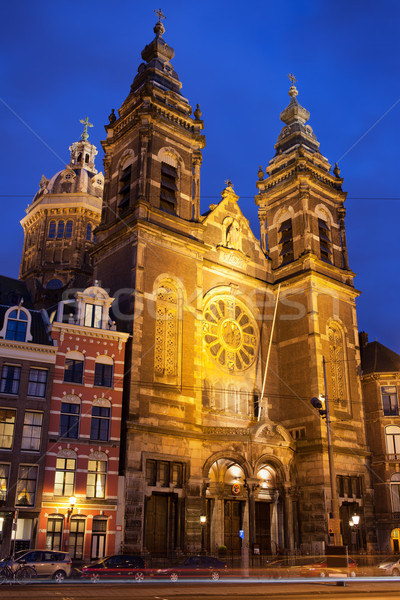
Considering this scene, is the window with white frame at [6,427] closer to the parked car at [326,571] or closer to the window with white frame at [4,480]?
the window with white frame at [4,480]

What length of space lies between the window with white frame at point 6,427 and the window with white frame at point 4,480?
981 mm

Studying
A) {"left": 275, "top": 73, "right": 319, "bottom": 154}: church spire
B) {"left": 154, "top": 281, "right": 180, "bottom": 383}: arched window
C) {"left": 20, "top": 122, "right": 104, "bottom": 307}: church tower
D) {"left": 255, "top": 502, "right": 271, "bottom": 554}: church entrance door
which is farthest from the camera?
{"left": 20, "top": 122, "right": 104, "bottom": 307}: church tower

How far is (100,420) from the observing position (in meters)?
33.8

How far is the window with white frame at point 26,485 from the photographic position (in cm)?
3039

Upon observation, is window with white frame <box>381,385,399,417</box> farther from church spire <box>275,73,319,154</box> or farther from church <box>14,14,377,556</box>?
church spire <box>275,73,319,154</box>

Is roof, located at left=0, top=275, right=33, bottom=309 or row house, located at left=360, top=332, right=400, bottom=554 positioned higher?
roof, located at left=0, top=275, right=33, bottom=309

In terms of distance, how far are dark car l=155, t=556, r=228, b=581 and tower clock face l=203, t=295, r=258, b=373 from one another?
1611cm

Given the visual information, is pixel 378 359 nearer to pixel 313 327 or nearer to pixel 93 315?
pixel 313 327

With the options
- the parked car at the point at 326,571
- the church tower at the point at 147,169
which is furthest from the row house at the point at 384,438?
the church tower at the point at 147,169

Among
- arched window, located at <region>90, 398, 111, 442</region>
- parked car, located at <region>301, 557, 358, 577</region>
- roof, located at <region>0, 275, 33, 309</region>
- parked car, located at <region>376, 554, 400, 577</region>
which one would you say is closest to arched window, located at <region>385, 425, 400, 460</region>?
parked car, located at <region>376, 554, 400, 577</region>

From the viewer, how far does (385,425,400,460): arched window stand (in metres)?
47.4

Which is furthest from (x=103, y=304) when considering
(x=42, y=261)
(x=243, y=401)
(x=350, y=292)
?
(x=42, y=261)

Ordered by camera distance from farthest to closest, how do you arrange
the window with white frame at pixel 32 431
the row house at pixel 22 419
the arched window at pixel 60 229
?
the arched window at pixel 60 229 < the window with white frame at pixel 32 431 < the row house at pixel 22 419

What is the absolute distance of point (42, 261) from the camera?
2425 inches
